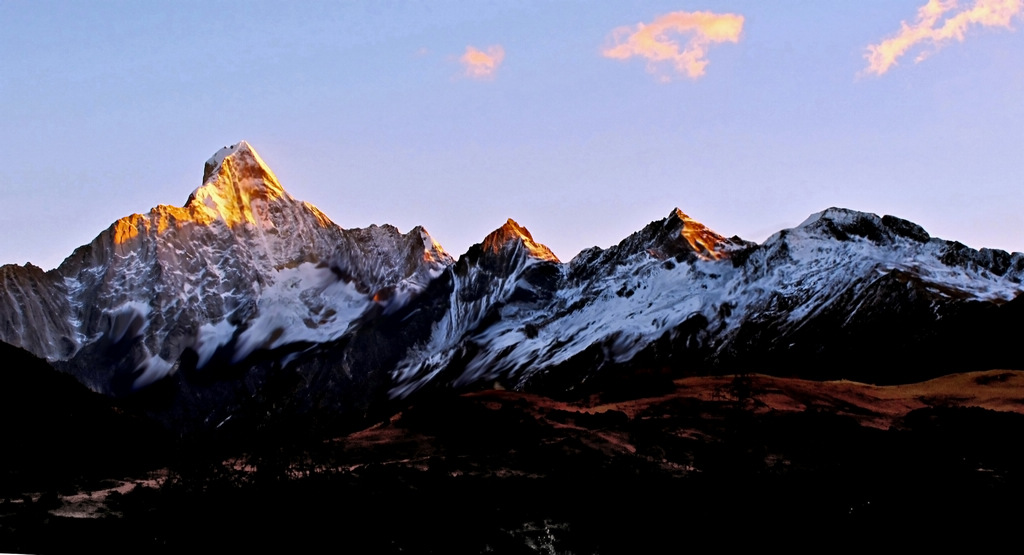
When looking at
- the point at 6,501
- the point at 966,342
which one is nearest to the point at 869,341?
the point at 966,342

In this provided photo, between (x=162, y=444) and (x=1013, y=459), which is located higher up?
(x=162, y=444)

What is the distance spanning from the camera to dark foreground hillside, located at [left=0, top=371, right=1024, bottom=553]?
44.2m

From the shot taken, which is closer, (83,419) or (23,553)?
(23,553)

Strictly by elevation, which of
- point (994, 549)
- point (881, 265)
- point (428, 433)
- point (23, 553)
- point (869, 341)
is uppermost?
point (881, 265)

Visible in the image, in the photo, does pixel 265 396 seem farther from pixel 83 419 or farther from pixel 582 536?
pixel 83 419

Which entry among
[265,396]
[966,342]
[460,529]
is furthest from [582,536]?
[966,342]

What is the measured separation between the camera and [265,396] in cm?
4984

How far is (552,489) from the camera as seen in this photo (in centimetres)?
5044

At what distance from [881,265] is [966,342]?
160 ft

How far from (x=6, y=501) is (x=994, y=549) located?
127 feet

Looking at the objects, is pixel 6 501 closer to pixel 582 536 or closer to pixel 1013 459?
pixel 582 536

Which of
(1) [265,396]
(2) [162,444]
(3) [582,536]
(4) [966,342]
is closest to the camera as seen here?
(3) [582,536]

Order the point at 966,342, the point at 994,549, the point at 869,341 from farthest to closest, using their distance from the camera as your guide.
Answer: the point at 869,341, the point at 966,342, the point at 994,549

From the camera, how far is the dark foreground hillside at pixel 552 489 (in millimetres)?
44188
